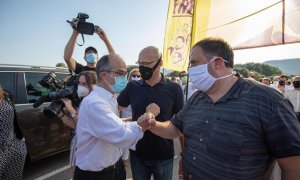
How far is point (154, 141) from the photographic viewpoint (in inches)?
116

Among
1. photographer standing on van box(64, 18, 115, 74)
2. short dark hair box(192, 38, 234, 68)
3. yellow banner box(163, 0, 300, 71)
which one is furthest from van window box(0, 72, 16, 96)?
short dark hair box(192, 38, 234, 68)

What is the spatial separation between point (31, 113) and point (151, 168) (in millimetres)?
2831

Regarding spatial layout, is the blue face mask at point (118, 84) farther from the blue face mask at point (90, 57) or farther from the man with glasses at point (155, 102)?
the blue face mask at point (90, 57)

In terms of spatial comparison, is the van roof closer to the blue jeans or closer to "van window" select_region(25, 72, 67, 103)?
"van window" select_region(25, 72, 67, 103)

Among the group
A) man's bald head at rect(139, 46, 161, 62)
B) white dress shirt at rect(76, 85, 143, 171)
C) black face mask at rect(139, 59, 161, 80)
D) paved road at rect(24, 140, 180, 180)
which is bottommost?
paved road at rect(24, 140, 180, 180)

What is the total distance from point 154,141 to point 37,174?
3.13 meters

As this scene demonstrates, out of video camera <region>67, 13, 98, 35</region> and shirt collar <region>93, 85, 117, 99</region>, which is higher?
video camera <region>67, 13, 98, 35</region>

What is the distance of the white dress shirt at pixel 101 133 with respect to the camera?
2.15 m

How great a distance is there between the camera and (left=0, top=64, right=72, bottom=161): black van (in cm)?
468

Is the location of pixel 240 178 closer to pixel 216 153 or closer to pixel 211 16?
pixel 216 153

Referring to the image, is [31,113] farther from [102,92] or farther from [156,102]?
[102,92]

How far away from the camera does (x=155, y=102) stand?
301 cm

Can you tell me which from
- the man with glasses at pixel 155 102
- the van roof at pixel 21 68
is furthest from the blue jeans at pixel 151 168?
the van roof at pixel 21 68

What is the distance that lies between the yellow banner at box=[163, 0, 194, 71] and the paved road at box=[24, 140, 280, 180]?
203 centimetres
